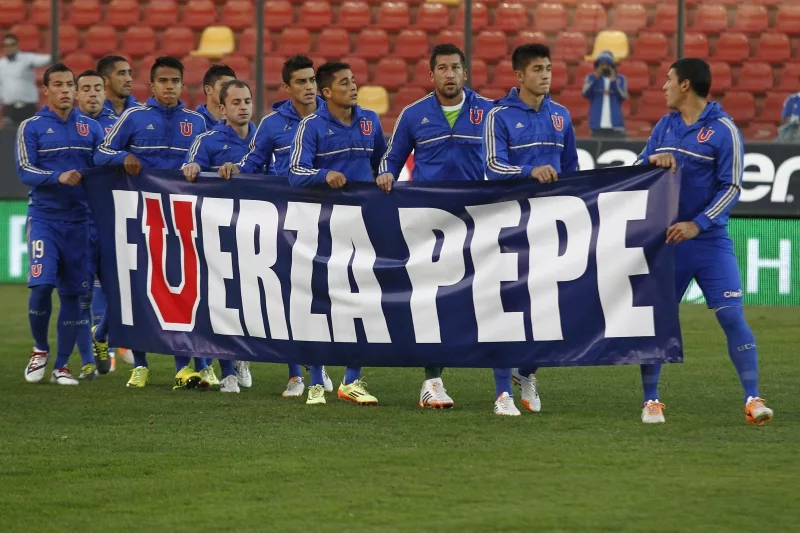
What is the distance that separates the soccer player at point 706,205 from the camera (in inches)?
269

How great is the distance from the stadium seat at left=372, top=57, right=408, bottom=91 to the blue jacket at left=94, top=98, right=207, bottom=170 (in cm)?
666

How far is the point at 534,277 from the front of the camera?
7.31m

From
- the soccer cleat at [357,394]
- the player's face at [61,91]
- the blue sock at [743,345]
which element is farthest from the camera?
the player's face at [61,91]

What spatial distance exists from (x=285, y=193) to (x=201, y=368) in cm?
152

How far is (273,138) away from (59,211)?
5.21 ft

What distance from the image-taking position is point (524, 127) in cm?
733

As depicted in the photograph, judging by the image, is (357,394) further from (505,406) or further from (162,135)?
(162,135)

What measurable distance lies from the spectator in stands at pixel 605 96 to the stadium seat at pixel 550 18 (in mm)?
607

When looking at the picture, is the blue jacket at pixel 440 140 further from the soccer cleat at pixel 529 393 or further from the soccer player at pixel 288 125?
the soccer cleat at pixel 529 393

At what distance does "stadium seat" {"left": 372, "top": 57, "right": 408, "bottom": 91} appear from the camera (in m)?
15.4

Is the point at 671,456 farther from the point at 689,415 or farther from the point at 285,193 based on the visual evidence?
the point at 285,193

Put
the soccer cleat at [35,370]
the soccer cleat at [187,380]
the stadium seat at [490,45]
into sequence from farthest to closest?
1. the stadium seat at [490,45]
2. the soccer cleat at [35,370]
3. the soccer cleat at [187,380]

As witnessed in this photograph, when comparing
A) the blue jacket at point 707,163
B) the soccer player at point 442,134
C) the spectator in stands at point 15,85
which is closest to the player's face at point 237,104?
the soccer player at point 442,134

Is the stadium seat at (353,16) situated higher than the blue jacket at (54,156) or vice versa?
the stadium seat at (353,16)
